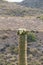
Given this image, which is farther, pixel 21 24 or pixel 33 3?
pixel 33 3

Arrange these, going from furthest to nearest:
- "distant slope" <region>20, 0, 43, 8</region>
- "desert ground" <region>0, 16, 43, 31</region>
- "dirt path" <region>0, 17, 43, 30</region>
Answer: "distant slope" <region>20, 0, 43, 8</region>
"dirt path" <region>0, 17, 43, 30</region>
"desert ground" <region>0, 16, 43, 31</region>

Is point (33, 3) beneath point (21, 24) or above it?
beneath

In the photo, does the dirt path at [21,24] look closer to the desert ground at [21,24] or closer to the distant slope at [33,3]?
the desert ground at [21,24]

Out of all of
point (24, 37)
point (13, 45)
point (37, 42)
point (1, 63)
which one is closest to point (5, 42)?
point (13, 45)

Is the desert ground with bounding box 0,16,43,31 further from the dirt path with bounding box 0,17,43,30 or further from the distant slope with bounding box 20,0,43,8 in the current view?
the distant slope with bounding box 20,0,43,8

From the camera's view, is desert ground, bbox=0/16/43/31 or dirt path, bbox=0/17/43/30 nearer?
desert ground, bbox=0/16/43/31

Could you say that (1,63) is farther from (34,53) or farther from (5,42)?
(5,42)

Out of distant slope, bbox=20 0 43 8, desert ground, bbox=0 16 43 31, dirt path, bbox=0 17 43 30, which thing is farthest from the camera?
distant slope, bbox=20 0 43 8

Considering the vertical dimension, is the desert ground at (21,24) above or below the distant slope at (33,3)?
above

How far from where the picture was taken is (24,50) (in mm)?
3260

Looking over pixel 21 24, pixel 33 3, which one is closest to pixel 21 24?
pixel 21 24

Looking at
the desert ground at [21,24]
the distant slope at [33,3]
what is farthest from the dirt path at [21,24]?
the distant slope at [33,3]

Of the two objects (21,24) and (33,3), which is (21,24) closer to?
(21,24)

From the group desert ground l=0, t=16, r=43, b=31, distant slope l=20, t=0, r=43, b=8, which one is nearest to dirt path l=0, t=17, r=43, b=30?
desert ground l=0, t=16, r=43, b=31
